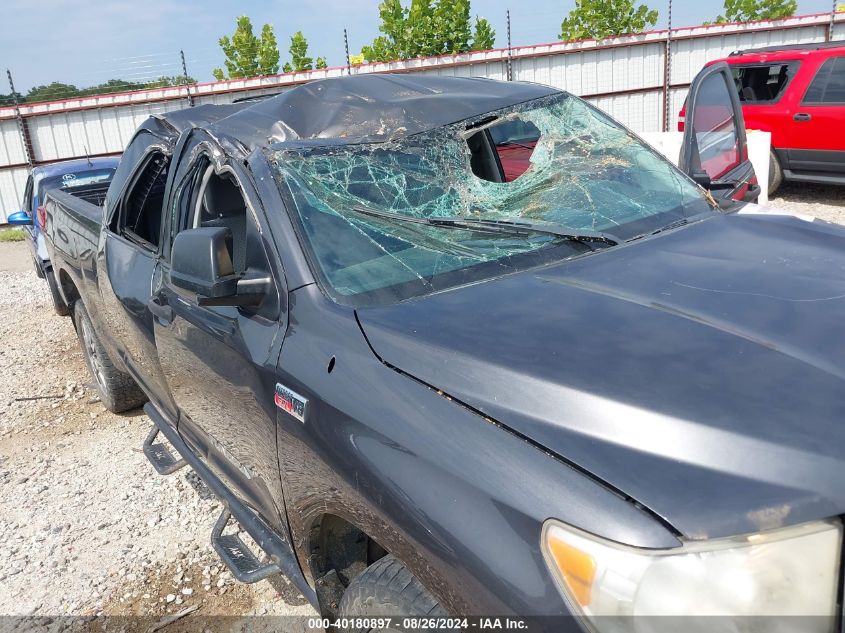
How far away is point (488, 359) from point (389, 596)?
1.96ft

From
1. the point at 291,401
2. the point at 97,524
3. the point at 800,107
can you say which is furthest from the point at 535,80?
the point at 291,401

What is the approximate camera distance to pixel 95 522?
12.1 ft

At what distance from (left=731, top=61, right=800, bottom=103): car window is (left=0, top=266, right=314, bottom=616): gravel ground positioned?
354 inches

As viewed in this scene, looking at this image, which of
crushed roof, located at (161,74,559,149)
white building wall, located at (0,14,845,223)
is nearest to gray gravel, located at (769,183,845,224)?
white building wall, located at (0,14,845,223)

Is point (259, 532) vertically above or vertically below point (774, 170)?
below

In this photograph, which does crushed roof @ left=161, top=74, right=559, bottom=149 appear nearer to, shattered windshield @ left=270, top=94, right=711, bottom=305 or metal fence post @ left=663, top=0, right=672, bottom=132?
shattered windshield @ left=270, top=94, right=711, bottom=305

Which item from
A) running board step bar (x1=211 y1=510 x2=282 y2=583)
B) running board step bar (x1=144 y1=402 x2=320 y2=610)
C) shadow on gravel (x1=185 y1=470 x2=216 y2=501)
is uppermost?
running board step bar (x1=144 y1=402 x2=320 y2=610)

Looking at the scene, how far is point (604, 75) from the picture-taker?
15500 mm

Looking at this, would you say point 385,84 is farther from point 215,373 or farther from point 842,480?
point 842,480

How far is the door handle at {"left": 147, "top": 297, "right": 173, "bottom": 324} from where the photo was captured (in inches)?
108

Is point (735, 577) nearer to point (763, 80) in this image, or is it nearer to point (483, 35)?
point (763, 80)

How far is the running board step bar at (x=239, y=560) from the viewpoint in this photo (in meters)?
2.28

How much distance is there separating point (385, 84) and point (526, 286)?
1.32 metres

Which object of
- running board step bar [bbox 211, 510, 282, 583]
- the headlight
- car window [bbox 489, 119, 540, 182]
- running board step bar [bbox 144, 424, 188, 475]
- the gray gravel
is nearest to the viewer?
the headlight
